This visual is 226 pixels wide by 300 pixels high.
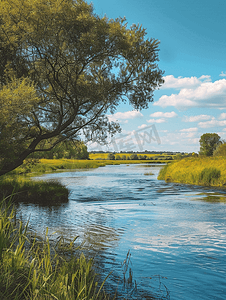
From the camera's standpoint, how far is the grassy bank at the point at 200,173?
28325 millimetres

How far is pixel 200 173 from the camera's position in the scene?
30.3 m

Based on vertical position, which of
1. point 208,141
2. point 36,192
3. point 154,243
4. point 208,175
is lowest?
point 154,243

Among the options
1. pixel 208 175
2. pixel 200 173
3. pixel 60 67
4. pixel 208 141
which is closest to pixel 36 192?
pixel 60 67

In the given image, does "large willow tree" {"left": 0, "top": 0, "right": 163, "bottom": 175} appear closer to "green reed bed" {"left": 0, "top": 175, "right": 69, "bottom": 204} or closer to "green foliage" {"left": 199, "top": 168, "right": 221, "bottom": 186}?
"green reed bed" {"left": 0, "top": 175, "right": 69, "bottom": 204}

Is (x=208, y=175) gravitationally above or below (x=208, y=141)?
below

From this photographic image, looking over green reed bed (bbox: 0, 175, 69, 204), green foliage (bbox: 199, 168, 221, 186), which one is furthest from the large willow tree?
green foliage (bbox: 199, 168, 221, 186)

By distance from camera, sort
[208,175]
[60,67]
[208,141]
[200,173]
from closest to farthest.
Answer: [60,67] → [208,175] → [200,173] → [208,141]

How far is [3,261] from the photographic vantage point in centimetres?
493

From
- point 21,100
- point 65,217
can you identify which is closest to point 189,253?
point 65,217

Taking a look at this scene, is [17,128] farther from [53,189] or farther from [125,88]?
[125,88]

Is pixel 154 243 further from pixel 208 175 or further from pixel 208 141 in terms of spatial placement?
pixel 208 141

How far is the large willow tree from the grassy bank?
45.3 feet

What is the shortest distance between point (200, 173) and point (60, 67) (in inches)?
816

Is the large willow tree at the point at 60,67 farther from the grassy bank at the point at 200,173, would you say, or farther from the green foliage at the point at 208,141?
the green foliage at the point at 208,141
